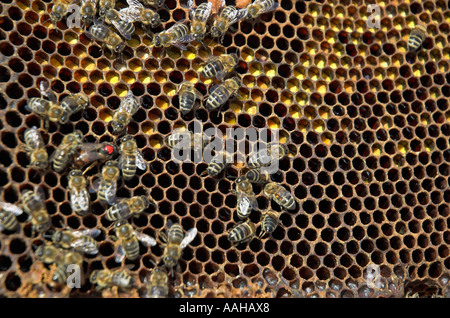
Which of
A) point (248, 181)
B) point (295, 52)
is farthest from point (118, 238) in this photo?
point (295, 52)

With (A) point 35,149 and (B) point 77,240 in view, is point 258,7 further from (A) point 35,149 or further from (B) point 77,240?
(B) point 77,240

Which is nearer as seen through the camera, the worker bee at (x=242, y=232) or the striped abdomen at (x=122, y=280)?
the striped abdomen at (x=122, y=280)

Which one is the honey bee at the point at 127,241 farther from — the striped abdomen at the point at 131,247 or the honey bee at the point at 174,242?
the honey bee at the point at 174,242

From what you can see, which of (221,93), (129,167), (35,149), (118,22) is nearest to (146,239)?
(129,167)

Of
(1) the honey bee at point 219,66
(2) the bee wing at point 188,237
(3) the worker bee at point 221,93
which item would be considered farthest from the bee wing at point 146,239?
(1) the honey bee at point 219,66

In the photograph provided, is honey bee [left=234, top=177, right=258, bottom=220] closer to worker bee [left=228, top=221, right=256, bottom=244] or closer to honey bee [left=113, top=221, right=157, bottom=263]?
worker bee [left=228, top=221, right=256, bottom=244]

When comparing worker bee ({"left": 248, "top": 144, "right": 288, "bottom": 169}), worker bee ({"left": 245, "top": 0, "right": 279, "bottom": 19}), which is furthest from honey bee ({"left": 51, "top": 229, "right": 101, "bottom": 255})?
worker bee ({"left": 245, "top": 0, "right": 279, "bottom": 19})
